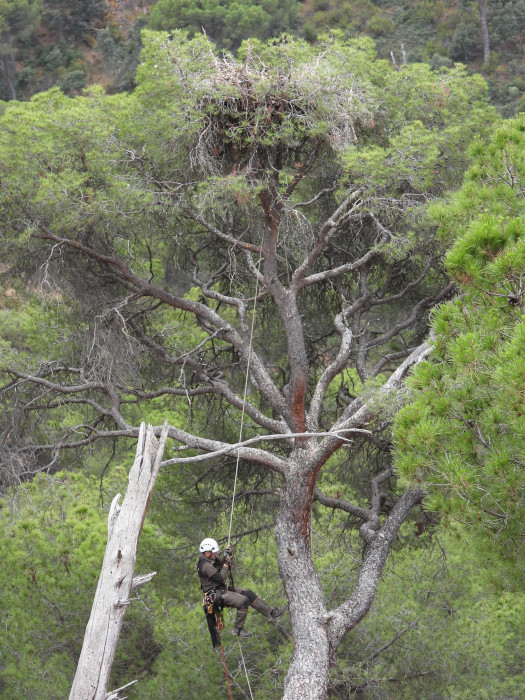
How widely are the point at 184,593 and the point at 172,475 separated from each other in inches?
89.4

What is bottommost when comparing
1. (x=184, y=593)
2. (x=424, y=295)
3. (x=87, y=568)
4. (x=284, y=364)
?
(x=184, y=593)

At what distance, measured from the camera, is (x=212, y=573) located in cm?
724

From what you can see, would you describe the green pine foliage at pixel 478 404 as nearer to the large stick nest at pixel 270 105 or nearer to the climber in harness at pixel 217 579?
the climber in harness at pixel 217 579

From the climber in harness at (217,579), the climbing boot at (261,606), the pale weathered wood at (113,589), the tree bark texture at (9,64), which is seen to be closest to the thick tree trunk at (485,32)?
the tree bark texture at (9,64)

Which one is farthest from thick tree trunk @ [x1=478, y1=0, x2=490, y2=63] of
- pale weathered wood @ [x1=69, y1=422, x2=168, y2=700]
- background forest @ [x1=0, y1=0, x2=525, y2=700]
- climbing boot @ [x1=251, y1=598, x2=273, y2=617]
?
pale weathered wood @ [x1=69, y1=422, x2=168, y2=700]

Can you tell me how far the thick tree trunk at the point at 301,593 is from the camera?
24.6ft

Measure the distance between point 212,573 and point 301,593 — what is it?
1221mm

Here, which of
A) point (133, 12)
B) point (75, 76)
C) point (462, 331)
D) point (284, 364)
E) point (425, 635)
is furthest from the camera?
point (133, 12)

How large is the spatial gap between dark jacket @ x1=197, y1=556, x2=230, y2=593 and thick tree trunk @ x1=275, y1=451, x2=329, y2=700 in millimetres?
947

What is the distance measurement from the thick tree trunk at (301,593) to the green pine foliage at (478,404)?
255 centimetres

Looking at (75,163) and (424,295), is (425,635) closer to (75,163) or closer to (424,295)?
(424,295)

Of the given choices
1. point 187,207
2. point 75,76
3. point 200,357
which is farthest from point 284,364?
point 75,76

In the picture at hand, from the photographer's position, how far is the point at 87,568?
11445 millimetres

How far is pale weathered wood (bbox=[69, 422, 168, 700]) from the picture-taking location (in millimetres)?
5488
